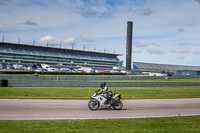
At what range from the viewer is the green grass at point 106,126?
7.67 meters

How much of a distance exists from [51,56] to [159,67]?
56.9m

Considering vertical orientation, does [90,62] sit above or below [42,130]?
above

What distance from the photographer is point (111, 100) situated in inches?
504

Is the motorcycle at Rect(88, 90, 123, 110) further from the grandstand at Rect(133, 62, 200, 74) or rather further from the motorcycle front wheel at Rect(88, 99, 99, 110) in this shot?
the grandstand at Rect(133, 62, 200, 74)

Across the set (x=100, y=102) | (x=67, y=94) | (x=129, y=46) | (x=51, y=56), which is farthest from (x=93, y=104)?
(x=51, y=56)

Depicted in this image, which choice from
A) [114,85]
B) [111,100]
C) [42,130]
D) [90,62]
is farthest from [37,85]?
[90,62]

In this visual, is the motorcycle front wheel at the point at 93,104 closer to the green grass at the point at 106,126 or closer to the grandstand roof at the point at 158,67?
the green grass at the point at 106,126

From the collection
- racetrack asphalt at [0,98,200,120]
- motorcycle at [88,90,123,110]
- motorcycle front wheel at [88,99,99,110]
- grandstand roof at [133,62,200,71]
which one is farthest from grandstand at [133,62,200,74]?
motorcycle front wheel at [88,99,99,110]

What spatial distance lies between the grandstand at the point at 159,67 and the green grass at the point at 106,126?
96.1 metres

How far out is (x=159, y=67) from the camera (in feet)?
380

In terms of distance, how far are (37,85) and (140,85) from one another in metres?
14.8

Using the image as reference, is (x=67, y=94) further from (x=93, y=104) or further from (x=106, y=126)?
(x=106, y=126)

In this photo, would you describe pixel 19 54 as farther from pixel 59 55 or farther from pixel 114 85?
pixel 114 85

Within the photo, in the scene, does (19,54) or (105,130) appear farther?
(19,54)
